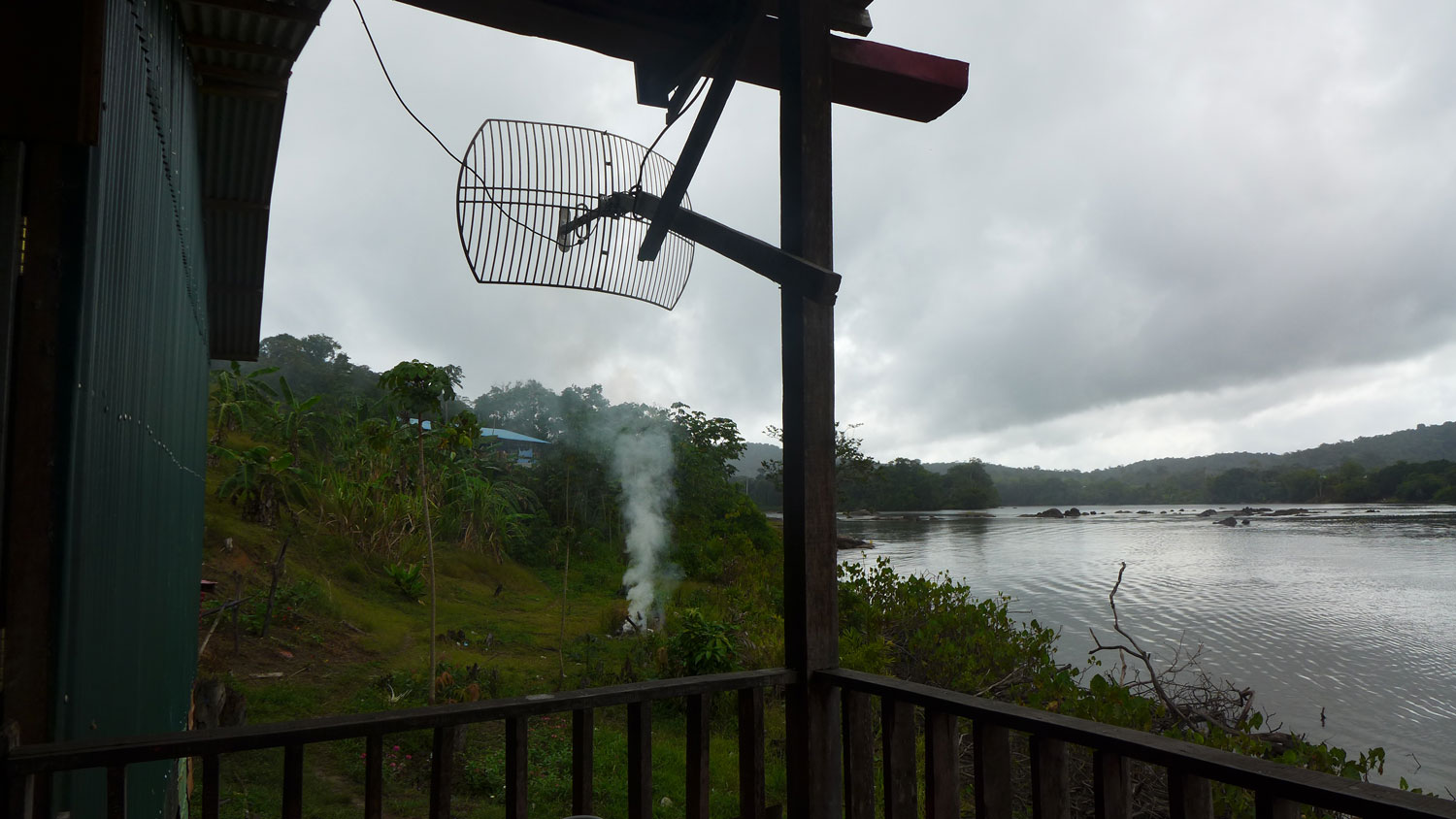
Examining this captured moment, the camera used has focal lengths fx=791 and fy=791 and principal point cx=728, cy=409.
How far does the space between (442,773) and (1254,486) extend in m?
47.9

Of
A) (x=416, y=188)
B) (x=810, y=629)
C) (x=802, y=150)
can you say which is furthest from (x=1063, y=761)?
(x=416, y=188)

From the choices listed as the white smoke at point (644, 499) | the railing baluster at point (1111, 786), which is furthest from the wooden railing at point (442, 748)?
the white smoke at point (644, 499)

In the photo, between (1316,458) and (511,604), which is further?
(1316,458)

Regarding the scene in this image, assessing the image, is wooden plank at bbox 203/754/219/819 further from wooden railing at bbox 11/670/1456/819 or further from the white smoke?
the white smoke

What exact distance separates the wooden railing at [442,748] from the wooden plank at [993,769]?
467 mm

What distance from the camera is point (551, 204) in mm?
1905

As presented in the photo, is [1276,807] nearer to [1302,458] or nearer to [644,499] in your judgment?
[644,499]

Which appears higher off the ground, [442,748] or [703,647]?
[442,748]

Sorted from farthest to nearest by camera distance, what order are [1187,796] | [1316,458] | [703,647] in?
[1316,458] → [703,647] → [1187,796]

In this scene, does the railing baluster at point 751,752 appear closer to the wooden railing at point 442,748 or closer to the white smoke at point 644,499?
the wooden railing at point 442,748

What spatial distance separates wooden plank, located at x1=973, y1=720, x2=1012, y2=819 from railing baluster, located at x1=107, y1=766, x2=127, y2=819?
1.34 metres

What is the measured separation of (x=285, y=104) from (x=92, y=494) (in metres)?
2.11

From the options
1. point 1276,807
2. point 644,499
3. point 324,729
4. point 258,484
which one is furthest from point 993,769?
point 644,499

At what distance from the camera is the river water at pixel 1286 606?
31.8ft
